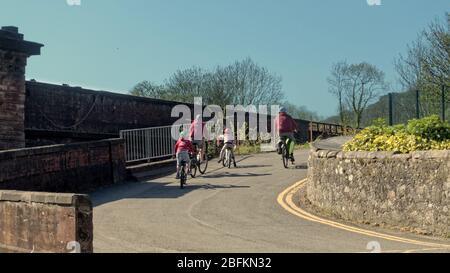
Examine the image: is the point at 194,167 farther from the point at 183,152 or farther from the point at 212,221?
the point at 212,221

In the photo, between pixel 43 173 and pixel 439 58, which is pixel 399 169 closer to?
pixel 43 173

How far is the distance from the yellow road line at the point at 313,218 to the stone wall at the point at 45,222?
5.17m

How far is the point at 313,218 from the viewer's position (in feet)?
37.6

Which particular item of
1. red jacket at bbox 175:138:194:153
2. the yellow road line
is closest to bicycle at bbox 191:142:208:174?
red jacket at bbox 175:138:194:153

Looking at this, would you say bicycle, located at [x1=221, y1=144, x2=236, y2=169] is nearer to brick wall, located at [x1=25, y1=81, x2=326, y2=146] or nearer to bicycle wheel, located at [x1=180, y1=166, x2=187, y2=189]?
bicycle wheel, located at [x1=180, y1=166, x2=187, y2=189]

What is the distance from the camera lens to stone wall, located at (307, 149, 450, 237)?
9953mm

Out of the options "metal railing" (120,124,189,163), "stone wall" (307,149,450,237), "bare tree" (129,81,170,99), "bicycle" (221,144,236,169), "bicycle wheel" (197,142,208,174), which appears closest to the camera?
"stone wall" (307,149,450,237)

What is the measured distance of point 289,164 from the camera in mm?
19297

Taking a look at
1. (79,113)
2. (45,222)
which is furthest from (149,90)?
(45,222)

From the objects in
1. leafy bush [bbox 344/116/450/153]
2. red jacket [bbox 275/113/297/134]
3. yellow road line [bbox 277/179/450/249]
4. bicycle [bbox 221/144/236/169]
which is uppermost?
red jacket [bbox 275/113/297/134]

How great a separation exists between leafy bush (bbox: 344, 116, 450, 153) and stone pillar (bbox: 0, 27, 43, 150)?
28.7 feet

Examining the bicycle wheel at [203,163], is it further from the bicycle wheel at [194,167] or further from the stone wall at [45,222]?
the stone wall at [45,222]
